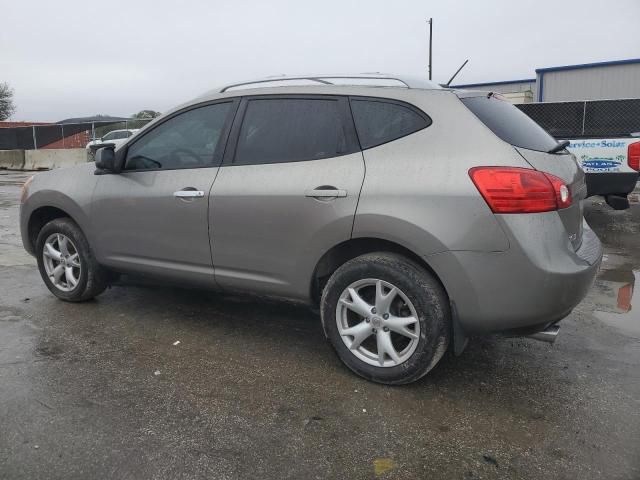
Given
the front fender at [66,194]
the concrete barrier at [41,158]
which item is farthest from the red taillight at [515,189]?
the concrete barrier at [41,158]

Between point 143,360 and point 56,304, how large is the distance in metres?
1.59

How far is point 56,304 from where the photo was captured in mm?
4715

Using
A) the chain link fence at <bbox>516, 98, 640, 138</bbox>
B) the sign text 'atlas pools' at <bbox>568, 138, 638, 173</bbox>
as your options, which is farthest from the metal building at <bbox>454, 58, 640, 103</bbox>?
the sign text 'atlas pools' at <bbox>568, 138, 638, 173</bbox>

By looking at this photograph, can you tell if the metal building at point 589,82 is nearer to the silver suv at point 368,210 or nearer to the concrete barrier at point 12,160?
the concrete barrier at point 12,160

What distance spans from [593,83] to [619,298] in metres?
25.1

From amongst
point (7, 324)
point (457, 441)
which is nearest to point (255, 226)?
point (457, 441)

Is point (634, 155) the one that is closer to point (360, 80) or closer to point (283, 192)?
point (360, 80)

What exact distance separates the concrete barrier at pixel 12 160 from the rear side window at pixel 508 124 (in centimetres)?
2378

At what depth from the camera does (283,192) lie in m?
3.41

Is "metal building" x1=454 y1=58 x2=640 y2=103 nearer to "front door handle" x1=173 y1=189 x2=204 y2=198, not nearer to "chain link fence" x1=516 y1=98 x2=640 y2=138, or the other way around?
"chain link fence" x1=516 y1=98 x2=640 y2=138

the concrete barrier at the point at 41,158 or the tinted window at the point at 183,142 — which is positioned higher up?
the tinted window at the point at 183,142

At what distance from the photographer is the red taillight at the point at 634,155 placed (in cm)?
756

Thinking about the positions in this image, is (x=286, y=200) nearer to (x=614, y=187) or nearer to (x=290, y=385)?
(x=290, y=385)

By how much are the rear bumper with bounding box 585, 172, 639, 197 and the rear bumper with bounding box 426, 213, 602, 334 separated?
5485 millimetres
